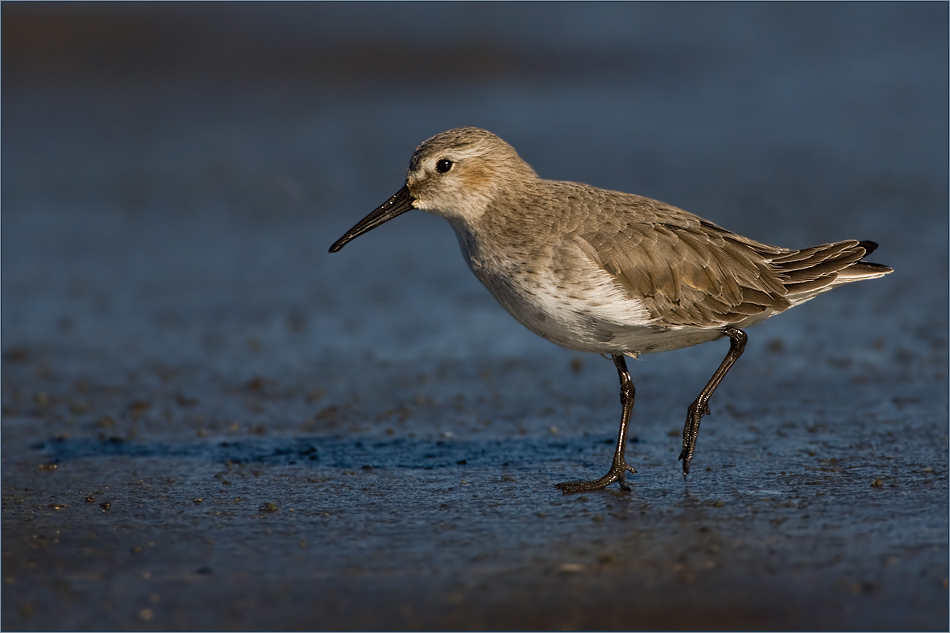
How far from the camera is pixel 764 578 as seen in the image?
4.57 meters

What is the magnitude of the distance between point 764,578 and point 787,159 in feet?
30.9

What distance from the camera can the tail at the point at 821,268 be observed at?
634 cm

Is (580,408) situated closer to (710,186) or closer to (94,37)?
(710,186)

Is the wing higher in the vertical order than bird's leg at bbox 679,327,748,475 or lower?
higher

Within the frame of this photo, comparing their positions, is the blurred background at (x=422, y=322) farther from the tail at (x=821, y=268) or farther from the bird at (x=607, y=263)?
the tail at (x=821, y=268)

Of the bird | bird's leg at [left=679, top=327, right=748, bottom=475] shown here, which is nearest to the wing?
the bird

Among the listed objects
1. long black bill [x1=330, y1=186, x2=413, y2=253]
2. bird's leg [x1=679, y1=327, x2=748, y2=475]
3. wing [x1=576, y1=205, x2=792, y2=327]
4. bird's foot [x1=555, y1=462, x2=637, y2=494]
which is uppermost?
long black bill [x1=330, y1=186, x2=413, y2=253]

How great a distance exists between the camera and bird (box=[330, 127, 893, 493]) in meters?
5.77

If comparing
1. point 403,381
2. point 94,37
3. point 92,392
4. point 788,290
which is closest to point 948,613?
point 788,290

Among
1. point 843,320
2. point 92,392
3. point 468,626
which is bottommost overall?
point 468,626

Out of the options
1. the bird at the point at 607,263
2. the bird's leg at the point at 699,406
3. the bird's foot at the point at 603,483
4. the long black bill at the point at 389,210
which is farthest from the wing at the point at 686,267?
the long black bill at the point at 389,210

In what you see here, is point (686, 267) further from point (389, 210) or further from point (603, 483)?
point (389, 210)

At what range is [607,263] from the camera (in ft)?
19.1

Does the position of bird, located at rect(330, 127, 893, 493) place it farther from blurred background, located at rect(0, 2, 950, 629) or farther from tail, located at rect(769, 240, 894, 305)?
blurred background, located at rect(0, 2, 950, 629)
